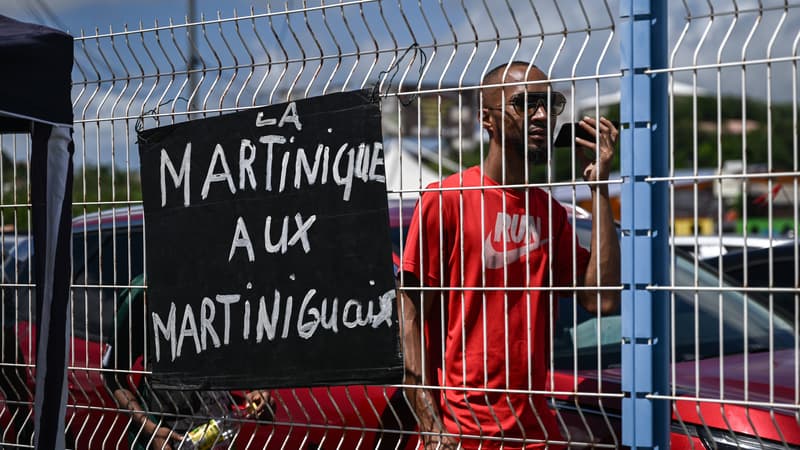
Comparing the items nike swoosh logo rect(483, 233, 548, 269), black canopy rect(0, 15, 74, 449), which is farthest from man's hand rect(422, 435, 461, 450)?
black canopy rect(0, 15, 74, 449)

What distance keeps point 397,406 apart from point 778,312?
2.02 metres

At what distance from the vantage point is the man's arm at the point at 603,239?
9.93 ft

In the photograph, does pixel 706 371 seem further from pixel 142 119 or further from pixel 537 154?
pixel 142 119

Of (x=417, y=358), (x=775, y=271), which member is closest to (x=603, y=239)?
(x=417, y=358)

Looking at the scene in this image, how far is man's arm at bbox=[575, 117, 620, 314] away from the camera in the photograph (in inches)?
119

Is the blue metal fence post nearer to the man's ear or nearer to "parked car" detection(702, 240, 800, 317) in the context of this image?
"parked car" detection(702, 240, 800, 317)

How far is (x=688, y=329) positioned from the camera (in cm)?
482

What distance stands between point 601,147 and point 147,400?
2012 mm

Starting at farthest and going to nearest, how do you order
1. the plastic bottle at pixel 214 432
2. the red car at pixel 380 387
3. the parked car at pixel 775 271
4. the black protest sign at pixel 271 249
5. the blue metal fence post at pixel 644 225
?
the plastic bottle at pixel 214 432 < the red car at pixel 380 387 < the black protest sign at pixel 271 249 < the blue metal fence post at pixel 644 225 < the parked car at pixel 775 271

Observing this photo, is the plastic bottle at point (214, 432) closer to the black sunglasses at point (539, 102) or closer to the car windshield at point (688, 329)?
the car windshield at point (688, 329)

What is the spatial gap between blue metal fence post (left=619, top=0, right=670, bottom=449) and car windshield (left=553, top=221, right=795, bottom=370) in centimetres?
117

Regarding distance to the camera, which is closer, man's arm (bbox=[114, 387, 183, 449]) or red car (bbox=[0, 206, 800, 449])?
red car (bbox=[0, 206, 800, 449])

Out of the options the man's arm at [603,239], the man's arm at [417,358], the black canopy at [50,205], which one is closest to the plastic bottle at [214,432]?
the black canopy at [50,205]

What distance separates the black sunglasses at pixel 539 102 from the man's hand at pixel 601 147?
0.27 ft
